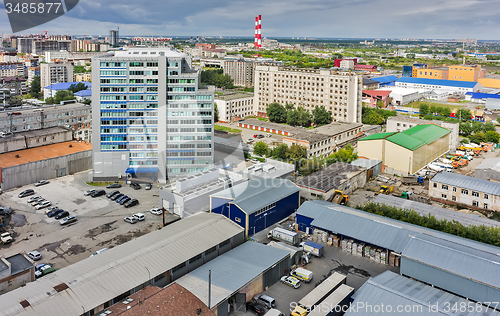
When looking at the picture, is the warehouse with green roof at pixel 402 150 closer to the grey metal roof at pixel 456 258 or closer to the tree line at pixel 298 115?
the tree line at pixel 298 115

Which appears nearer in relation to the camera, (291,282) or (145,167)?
(291,282)

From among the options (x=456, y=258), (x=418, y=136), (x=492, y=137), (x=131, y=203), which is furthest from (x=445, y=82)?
(x=131, y=203)

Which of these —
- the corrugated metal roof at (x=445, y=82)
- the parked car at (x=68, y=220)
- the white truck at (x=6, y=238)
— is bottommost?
the white truck at (x=6, y=238)

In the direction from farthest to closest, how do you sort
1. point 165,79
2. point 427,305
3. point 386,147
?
point 386,147 < point 165,79 < point 427,305

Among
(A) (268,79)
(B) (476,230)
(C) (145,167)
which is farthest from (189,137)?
(A) (268,79)

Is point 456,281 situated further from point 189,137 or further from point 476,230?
point 189,137

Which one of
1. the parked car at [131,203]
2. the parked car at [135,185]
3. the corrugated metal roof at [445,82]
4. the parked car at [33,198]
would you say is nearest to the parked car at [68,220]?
the parked car at [131,203]

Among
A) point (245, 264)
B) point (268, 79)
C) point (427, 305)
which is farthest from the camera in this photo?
point (268, 79)
